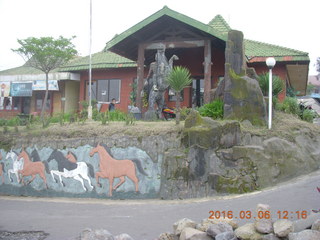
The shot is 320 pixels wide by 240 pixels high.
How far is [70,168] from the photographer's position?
34.6 feet

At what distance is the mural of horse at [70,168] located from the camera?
33.7ft

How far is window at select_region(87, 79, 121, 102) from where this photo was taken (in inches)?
771

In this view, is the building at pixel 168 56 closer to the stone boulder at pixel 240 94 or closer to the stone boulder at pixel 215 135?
the stone boulder at pixel 240 94

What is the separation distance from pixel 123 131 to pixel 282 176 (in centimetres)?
448

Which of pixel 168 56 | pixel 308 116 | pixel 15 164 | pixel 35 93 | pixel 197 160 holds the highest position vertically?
pixel 168 56

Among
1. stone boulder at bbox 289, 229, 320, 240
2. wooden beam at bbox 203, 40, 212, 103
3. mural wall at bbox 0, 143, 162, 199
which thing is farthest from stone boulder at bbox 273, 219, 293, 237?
wooden beam at bbox 203, 40, 212, 103

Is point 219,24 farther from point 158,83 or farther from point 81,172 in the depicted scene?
point 81,172

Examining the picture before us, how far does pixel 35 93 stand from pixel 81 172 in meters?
14.2

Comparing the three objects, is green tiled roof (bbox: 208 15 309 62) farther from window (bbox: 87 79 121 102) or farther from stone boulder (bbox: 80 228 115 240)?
stone boulder (bbox: 80 228 115 240)

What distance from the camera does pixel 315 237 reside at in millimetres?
4207

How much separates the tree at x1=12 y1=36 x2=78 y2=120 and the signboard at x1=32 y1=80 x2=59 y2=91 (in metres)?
Answer: 2.62

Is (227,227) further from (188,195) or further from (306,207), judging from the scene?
(188,195)

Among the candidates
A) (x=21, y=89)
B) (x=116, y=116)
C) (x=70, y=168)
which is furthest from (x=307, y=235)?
(x=21, y=89)

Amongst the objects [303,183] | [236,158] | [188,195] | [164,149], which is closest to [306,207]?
[303,183]
